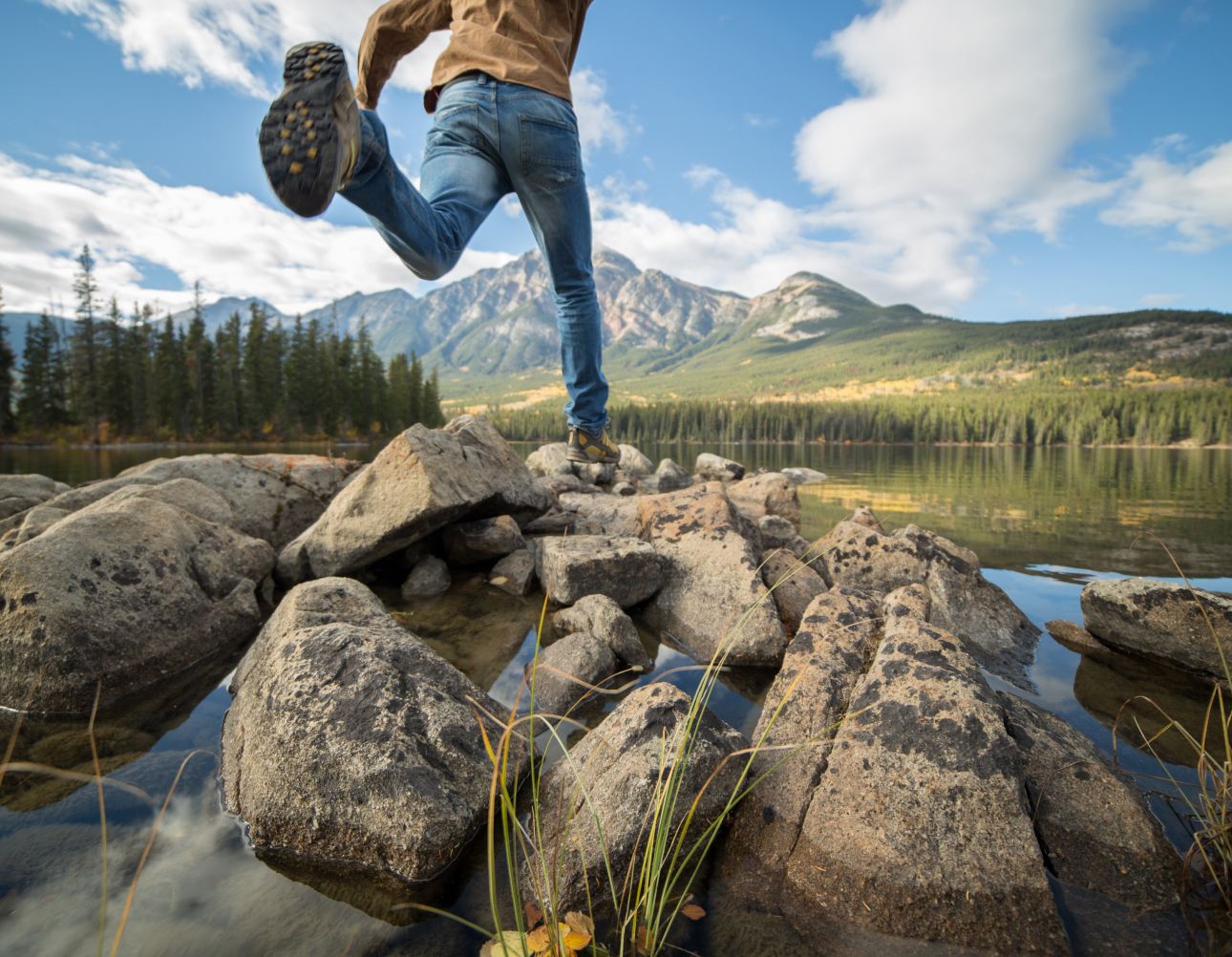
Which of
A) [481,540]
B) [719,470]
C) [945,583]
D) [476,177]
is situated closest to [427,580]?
[481,540]

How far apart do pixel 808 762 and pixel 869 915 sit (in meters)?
0.53

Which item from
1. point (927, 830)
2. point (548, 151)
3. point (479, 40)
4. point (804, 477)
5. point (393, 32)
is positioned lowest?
point (804, 477)

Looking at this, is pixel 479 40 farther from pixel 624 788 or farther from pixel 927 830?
pixel 927 830

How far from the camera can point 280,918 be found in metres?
1.63

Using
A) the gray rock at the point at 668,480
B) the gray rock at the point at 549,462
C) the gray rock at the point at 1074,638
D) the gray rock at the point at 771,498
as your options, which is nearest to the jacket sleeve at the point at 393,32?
the gray rock at the point at 1074,638

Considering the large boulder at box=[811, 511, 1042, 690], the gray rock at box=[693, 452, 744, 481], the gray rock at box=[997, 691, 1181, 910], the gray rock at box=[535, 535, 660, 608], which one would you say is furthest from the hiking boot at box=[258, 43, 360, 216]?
the gray rock at box=[693, 452, 744, 481]

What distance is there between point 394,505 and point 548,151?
9.12 feet

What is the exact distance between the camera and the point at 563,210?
11.7 feet

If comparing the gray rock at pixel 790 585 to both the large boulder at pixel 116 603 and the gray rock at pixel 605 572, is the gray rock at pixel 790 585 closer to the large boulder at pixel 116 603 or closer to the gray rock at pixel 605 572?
the gray rock at pixel 605 572

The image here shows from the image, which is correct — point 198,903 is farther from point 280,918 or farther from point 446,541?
point 446,541

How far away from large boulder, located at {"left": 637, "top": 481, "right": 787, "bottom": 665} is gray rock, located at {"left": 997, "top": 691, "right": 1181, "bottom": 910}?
57.4 inches

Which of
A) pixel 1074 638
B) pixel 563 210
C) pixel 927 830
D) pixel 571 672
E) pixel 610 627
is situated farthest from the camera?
pixel 1074 638

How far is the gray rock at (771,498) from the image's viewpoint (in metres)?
9.05

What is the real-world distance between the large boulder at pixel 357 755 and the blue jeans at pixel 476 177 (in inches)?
79.5
